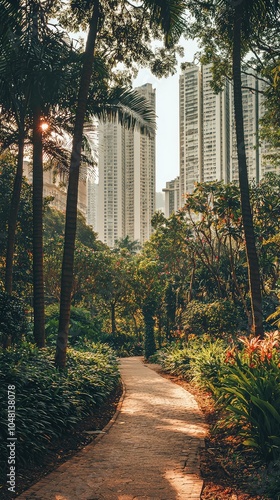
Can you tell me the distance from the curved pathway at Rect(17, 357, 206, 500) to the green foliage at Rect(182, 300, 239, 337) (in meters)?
9.01

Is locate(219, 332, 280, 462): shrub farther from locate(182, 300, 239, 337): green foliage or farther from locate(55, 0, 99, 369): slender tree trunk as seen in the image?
locate(182, 300, 239, 337): green foliage

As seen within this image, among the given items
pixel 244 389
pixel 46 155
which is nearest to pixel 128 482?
pixel 244 389

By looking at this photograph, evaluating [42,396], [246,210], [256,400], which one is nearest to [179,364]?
[246,210]

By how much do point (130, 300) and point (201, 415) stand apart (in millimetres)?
22601

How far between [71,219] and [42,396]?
4.11m

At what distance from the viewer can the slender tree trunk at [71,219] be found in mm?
11094

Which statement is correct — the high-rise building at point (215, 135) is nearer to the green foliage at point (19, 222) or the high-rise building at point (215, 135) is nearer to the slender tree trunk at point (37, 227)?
the green foliage at point (19, 222)

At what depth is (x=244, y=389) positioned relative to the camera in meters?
7.33

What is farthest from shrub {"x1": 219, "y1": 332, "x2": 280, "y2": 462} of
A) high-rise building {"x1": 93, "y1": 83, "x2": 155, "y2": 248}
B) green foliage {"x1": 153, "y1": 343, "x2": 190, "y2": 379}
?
high-rise building {"x1": 93, "y1": 83, "x2": 155, "y2": 248}

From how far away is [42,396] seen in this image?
832 cm

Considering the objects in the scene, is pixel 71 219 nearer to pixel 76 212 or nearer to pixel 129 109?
pixel 76 212

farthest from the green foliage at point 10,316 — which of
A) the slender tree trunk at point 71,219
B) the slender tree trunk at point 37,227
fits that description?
the slender tree trunk at point 37,227

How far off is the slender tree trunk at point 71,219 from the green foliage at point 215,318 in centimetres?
971

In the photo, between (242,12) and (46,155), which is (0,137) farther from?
(242,12)
